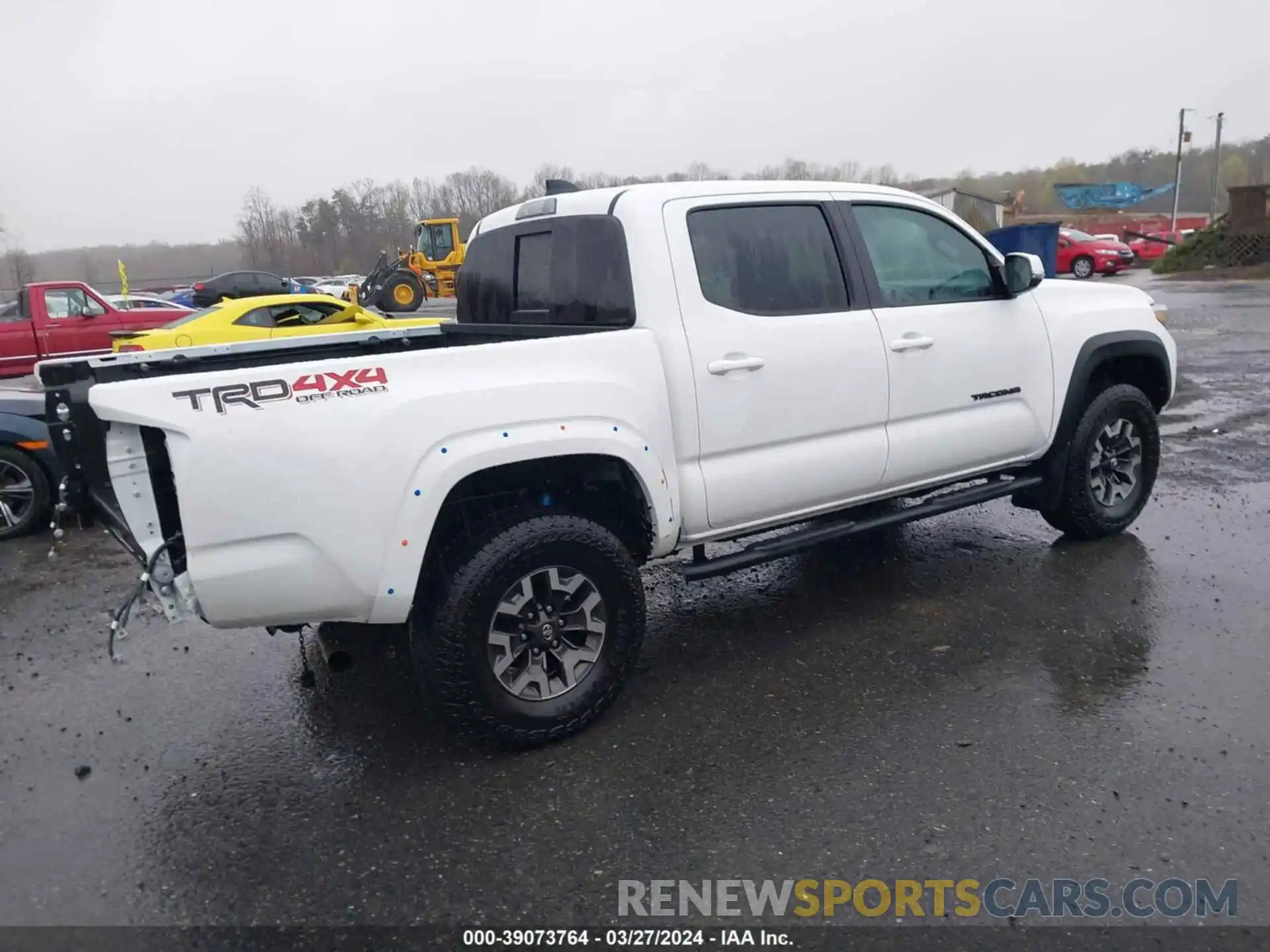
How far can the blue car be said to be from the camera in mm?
6441

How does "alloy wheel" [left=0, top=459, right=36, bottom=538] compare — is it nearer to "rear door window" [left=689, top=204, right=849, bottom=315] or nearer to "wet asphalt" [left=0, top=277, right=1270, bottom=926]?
"wet asphalt" [left=0, top=277, right=1270, bottom=926]

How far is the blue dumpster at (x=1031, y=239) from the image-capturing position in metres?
16.3

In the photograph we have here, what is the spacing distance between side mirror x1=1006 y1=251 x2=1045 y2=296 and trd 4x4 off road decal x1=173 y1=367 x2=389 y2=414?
3.28 meters

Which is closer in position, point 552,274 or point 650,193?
point 650,193

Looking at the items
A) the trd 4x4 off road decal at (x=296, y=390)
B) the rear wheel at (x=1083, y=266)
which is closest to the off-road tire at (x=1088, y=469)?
the trd 4x4 off road decal at (x=296, y=390)

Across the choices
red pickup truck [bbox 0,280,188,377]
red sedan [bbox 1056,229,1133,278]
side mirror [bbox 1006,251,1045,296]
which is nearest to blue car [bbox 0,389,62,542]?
side mirror [bbox 1006,251,1045,296]

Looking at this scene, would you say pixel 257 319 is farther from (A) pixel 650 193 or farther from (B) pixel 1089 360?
(B) pixel 1089 360

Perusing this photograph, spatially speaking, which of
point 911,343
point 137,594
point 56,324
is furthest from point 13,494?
point 56,324

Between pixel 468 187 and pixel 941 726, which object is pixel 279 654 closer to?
pixel 941 726

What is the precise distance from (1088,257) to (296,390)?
32479mm

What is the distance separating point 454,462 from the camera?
3.17 meters

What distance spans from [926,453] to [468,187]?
71.0 meters

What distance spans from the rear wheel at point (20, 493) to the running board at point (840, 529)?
4954 mm

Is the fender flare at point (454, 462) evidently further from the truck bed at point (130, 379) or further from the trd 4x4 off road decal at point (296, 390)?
the truck bed at point (130, 379)
